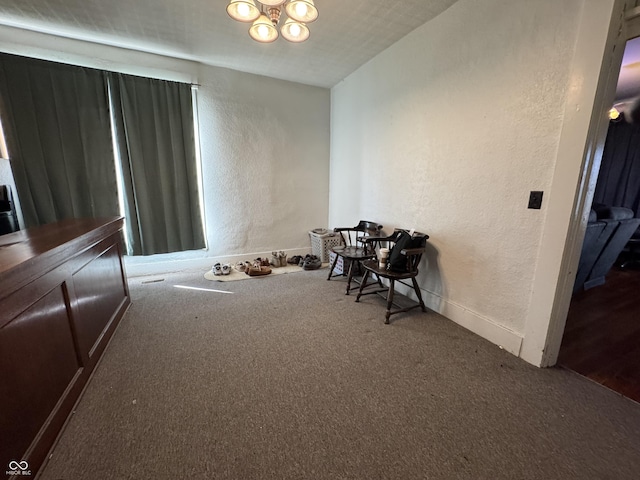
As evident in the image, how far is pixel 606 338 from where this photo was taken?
199cm

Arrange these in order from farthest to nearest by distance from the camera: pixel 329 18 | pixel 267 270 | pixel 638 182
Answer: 1. pixel 638 182
2. pixel 267 270
3. pixel 329 18

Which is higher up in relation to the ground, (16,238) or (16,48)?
(16,48)

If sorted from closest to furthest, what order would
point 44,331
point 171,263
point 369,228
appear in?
point 44,331 → point 369,228 → point 171,263

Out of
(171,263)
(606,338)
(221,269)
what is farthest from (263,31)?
(606,338)

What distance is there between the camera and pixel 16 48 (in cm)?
244

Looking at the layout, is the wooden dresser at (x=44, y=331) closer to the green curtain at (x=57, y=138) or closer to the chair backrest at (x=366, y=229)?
the green curtain at (x=57, y=138)

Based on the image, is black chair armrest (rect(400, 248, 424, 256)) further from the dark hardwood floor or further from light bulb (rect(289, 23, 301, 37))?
light bulb (rect(289, 23, 301, 37))

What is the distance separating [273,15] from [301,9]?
0.22 m

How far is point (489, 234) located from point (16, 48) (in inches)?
173

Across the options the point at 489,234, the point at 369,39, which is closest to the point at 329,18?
the point at 369,39

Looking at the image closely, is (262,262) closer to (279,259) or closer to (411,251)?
(279,259)

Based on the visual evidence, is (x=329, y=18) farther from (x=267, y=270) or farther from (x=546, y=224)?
(x=267, y=270)

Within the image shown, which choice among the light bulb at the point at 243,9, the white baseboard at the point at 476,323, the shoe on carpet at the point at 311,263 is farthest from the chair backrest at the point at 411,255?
the light bulb at the point at 243,9

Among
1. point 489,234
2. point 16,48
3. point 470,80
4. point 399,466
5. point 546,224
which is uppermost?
point 16,48
